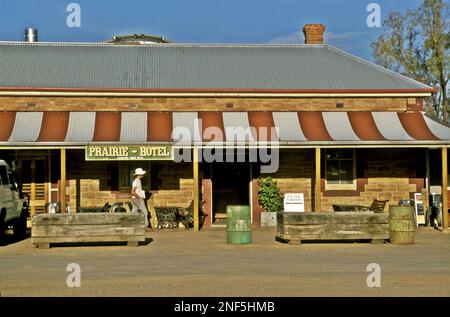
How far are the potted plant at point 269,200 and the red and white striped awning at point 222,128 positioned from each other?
6.02ft

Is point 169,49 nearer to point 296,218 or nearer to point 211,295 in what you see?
point 296,218

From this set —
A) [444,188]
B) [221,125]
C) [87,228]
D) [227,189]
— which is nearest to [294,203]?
[221,125]

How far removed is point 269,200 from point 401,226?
232 inches

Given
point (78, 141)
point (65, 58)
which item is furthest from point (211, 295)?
point (65, 58)

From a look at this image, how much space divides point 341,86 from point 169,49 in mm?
6525

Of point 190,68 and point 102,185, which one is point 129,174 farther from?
point 190,68

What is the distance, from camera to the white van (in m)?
17.6

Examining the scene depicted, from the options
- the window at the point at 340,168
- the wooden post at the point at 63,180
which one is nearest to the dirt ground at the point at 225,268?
the wooden post at the point at 63,180

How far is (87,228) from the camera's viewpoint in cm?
1677

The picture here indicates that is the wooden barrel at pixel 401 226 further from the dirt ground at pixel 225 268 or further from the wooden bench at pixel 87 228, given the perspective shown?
the wooden bench at pixel 87 228

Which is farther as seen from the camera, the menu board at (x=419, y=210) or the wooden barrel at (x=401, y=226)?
the menu board at (x=419, y=210)

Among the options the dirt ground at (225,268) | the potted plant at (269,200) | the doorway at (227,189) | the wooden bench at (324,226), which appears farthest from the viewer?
the doorway at (227,189)

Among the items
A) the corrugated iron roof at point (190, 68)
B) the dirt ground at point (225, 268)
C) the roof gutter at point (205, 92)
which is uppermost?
the corrugated iron roof at point (190, 68)

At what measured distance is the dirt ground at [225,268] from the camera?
10547 millimetres
